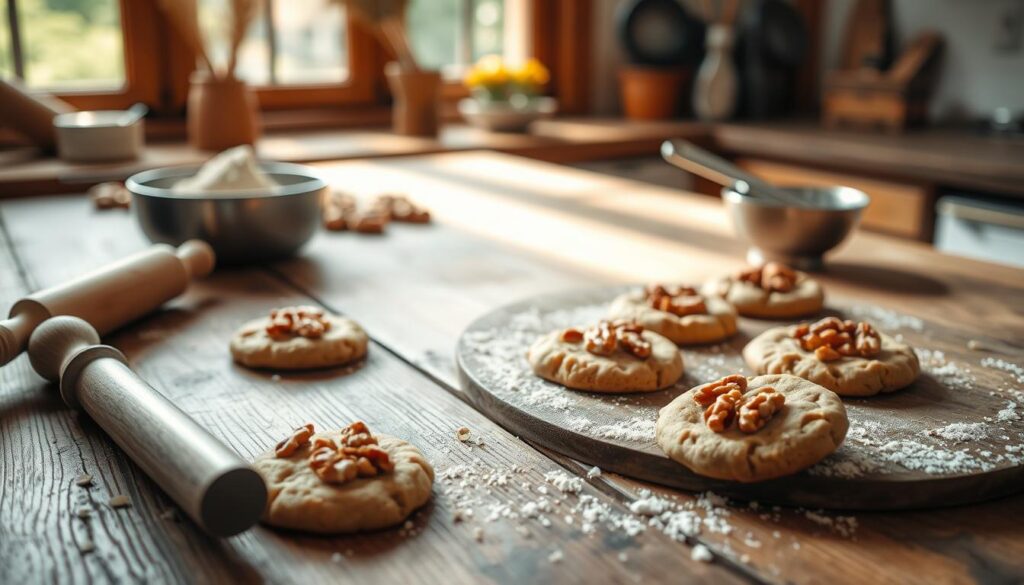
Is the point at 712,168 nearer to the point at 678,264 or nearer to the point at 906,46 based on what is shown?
the point at 678,264

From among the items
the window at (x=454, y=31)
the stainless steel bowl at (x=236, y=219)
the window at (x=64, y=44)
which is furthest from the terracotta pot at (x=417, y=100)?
the stainless steel bowl at (x=236, y=219)

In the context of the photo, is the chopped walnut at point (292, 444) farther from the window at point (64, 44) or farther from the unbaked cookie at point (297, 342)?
the window at point (64, 44)

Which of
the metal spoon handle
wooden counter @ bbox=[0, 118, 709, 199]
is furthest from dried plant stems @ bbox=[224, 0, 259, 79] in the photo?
the metal spoon handle

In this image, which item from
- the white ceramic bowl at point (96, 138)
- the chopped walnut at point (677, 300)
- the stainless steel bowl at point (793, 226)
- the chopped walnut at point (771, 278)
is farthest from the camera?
→ the white ceramic bowl at point (96, 138)

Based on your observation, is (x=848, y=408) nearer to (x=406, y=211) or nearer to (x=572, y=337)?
(x=572, y=337)

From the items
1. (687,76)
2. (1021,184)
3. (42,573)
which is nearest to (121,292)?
(42,573)

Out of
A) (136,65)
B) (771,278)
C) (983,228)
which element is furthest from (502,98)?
(771,278)
